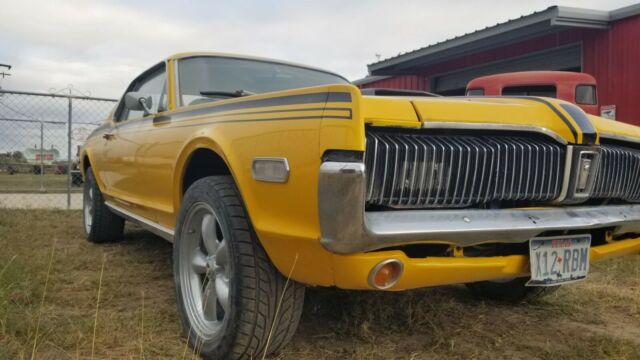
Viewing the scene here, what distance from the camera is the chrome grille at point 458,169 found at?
6.12 ft

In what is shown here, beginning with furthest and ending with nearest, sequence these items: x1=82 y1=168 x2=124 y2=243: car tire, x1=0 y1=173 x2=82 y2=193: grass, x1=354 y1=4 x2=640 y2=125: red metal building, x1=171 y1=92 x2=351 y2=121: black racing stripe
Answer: x1=0 y1=173 x2=82 y2=193: grass → x1=354 y1=4 x2=640 y2=125: red metal building → x1=82 y1=168 x2=124 y2=243: car tire → x1=171 y1=92 x2=351 y2=121: black racing stripe

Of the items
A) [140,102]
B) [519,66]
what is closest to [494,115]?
[140,102]

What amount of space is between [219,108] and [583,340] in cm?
219

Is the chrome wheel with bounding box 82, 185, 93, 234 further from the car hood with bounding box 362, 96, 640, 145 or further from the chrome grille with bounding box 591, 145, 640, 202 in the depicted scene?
the chrome grille with bounding box 591, 145, 640, 202

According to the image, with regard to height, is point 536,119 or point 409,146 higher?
point 536,119

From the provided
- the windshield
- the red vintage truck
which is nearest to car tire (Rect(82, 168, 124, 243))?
the windshield

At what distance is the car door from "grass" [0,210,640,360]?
0.58 metres

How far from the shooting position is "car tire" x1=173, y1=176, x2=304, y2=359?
206 cm

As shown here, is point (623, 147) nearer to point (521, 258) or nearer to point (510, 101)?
point (510, 101)

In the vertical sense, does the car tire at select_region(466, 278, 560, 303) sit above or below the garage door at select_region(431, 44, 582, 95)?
below

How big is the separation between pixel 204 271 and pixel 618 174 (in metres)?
2.02

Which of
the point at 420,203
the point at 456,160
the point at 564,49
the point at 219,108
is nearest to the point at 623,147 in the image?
the point at 456,160

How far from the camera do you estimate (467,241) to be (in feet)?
6.22

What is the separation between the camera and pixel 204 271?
2598 mm
